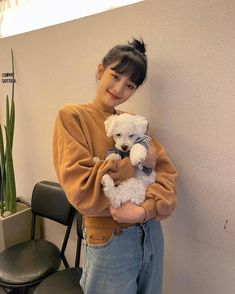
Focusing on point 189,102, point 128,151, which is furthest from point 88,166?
point 189,102

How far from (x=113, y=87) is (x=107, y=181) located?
1.21 feet

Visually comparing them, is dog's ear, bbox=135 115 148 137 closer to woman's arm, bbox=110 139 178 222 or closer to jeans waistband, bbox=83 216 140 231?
woman's arm, bbox=110 139 178 222

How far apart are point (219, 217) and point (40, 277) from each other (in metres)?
0.95

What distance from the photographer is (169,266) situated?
4.38 feet

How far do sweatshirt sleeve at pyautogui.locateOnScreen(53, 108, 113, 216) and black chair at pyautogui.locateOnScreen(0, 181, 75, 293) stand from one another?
725 millimetres

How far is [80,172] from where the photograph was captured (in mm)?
878

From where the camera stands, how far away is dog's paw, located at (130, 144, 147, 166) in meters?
0.87

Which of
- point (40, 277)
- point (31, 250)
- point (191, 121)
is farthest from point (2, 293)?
point (191, 121)

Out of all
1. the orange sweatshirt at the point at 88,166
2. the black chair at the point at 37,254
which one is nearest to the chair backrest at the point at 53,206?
the black chair at the point at 37,254

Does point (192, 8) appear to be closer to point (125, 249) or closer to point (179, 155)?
point (179, 155)

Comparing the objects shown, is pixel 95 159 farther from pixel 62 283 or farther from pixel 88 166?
pixel 62 283

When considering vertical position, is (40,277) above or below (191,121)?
below

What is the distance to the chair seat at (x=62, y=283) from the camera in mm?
1239

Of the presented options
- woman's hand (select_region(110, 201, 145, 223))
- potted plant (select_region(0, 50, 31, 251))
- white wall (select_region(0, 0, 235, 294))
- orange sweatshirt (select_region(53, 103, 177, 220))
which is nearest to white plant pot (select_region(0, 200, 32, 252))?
potted plant (select_region(0, 50, 31, 251))
